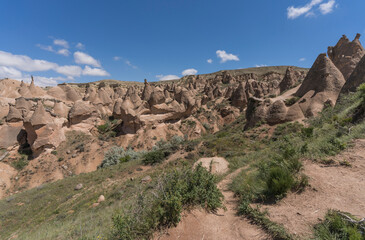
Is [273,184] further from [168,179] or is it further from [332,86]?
[332,86]

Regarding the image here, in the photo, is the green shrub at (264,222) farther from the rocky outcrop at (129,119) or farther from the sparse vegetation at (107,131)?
the sparse vegetation at (107,131)

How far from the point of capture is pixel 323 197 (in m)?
2.69

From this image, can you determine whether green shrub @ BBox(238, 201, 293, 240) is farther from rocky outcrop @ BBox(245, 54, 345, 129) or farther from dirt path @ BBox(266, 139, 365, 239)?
rocky outcrop @ BBox(245, 54, 345, 129)

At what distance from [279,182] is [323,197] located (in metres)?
0.65

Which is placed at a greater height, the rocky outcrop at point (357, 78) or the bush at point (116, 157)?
the rocky outcrop at point (357, 78)

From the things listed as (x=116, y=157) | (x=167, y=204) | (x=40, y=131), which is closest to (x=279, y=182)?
(x=167, y=204)

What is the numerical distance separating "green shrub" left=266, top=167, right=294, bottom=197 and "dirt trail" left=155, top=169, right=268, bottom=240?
820mm

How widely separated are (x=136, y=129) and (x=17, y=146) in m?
13.4

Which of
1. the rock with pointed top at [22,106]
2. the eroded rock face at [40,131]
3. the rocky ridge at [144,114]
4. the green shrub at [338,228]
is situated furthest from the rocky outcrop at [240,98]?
the rock with pointed top at [22,106]

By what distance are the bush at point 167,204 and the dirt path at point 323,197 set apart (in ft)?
4.07

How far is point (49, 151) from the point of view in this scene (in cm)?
1808

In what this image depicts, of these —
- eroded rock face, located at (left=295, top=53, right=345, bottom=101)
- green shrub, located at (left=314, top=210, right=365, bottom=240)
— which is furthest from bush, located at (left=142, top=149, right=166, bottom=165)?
eroded rock face, located at (left=295, top=53, right=345, bottom=101)

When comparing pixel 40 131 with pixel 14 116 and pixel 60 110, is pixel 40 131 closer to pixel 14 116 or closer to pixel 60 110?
pixel 14 116

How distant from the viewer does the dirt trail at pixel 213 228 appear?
255 cm
